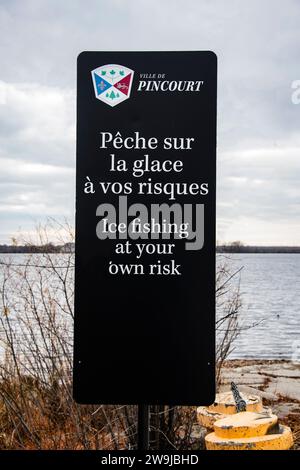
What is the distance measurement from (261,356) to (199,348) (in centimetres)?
301

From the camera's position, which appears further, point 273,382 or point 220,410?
point 273,382

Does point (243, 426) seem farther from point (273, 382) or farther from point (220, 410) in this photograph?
point (273, 382)

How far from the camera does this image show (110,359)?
7.86 ft

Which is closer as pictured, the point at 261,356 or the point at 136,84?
the point at 136,84

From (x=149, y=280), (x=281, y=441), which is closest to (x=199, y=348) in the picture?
(x=149, y=280)

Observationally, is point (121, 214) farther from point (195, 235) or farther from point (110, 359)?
point (110, 359)

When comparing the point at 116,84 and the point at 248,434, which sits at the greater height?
the point at 116,84

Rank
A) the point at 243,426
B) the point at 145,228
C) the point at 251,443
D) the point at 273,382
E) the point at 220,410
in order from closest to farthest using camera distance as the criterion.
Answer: the point at 145,228
the point at 251,443
the point at 243,426
the point at 220,410
the point at 273,382

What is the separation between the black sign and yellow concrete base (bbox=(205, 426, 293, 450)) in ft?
2.35

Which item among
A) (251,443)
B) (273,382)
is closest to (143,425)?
(251,443)

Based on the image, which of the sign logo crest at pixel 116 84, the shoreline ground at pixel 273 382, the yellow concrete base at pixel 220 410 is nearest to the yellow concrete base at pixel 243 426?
the yellow concrete base at pixel 220 410

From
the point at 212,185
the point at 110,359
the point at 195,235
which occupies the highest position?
the point at 212,185

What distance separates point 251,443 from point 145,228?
4.21 feet

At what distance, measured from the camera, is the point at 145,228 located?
2402 mm
